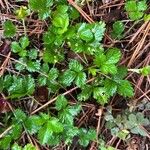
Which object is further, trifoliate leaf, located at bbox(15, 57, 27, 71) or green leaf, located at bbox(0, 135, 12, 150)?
trifoliate leaf, located at bbox(15, 57, 27, 71)

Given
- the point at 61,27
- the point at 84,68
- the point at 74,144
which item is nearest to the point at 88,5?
the point at 61,27

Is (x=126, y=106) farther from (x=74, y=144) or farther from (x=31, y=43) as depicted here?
(x=31, y=43)

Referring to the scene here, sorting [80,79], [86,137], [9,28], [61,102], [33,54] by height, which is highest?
[9,28]

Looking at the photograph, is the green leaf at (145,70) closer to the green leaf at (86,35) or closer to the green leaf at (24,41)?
the green leaf at (86,35)

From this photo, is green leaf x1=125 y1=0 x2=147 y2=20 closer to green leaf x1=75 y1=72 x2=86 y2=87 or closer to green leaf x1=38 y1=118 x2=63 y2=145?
green leaf x1=75 y1=72 x2=86 y2=87

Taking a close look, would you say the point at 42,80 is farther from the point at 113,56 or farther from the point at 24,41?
the point at 113,56

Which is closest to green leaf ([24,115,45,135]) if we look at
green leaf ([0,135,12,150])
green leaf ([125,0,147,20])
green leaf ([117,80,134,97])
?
green leaf ([0,135,12,150])

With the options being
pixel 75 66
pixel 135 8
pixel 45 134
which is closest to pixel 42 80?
pixel 75 66
